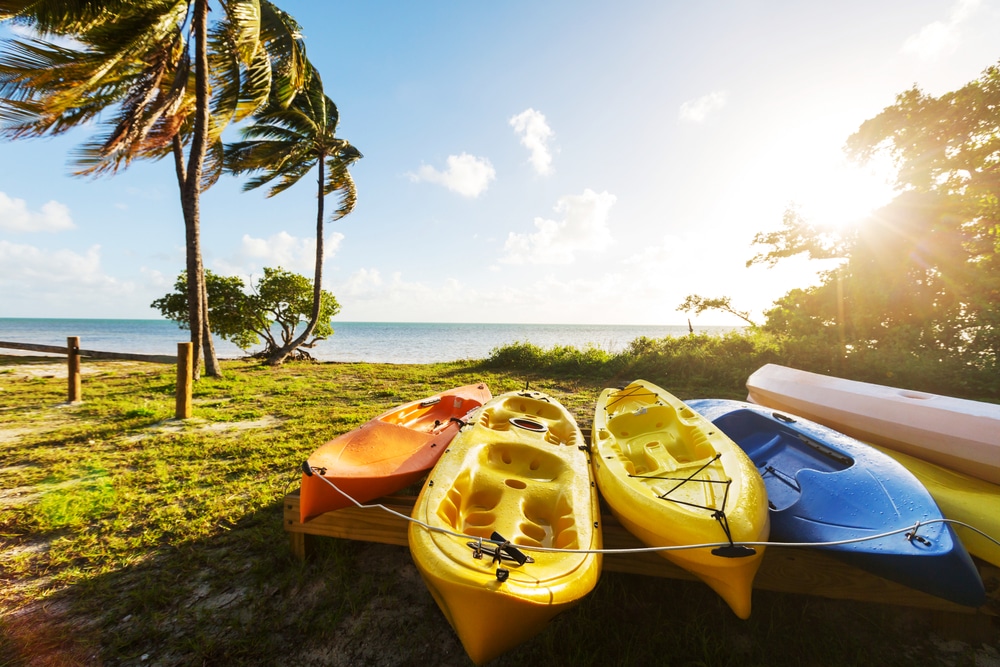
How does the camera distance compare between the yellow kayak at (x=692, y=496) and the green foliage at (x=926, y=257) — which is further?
the green foliage at (x=926, y=257)

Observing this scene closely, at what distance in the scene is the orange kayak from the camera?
219cm

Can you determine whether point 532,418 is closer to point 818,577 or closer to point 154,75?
point 818,577

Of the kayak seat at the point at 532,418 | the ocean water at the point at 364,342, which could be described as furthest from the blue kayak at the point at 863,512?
the ocean water at the point at 364,342

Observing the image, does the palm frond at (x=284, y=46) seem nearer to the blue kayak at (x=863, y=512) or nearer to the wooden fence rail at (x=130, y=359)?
the wooden fence rail at (x=130, y=359)

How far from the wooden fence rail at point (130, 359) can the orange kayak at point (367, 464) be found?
3.90m

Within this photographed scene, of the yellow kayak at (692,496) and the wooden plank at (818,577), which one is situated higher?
the yellow kayak at (692,496)

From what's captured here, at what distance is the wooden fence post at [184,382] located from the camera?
5.24 metres

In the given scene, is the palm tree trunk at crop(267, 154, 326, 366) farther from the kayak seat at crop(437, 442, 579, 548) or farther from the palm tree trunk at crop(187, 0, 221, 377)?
the kayak seat at crop(437, 442, 579, 548)

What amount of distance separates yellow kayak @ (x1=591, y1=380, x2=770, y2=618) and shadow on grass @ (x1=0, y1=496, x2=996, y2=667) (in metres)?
0.46

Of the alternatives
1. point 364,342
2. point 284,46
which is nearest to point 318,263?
point 284,46

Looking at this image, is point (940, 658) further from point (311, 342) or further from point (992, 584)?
point (311, 342)

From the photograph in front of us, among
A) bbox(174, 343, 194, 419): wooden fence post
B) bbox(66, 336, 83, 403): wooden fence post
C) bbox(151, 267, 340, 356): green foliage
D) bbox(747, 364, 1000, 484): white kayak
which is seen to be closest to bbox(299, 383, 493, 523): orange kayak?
A: bbox(747, 364, 1000, 484): white kayak

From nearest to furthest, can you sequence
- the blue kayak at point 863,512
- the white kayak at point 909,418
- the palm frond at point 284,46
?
the blue kayak at point 863,512
the white kayak at point 909,418
the palm frond at point 284,46

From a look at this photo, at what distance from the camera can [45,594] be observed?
212 cm
